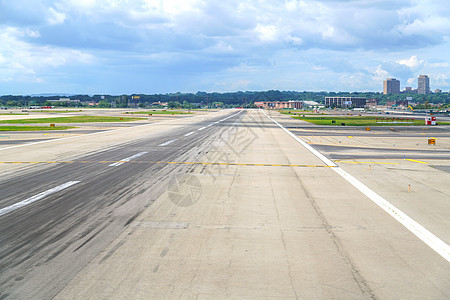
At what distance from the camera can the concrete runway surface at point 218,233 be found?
Answer: 6.62 meters

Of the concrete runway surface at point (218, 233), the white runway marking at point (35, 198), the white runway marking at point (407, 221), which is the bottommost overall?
the white runway marking at point (407, 221)

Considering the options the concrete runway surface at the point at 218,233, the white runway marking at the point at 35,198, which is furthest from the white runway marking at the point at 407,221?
the white runway marking at the point at 35,198

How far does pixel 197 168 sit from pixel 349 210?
908 cm

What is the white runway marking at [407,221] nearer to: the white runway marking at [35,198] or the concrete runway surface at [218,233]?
the concrete runway surface at [218,233]

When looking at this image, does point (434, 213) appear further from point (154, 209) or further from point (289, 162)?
point (289, 162)

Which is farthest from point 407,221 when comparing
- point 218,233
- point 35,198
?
point 35,198

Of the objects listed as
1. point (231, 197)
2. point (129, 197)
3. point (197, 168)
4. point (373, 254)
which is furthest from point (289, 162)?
point (373, 254)

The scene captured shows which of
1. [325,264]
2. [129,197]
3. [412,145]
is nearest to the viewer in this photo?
[325,264]

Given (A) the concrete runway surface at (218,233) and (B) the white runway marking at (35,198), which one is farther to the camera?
(B) the white runway marking at (35,198)

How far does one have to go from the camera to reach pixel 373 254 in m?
8.12

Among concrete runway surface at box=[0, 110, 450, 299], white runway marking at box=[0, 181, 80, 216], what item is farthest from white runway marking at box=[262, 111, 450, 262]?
white runway marking at box=[0, 181, 80, 216]

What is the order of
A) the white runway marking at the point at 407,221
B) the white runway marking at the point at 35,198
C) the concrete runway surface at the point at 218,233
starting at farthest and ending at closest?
the white runway marking at the point at 35,198, the white runway marking at the point at 407,221, the concrete runway surface at the point at 218,233

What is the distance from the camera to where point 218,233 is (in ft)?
30.7

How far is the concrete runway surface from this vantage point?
6617 millimetres
